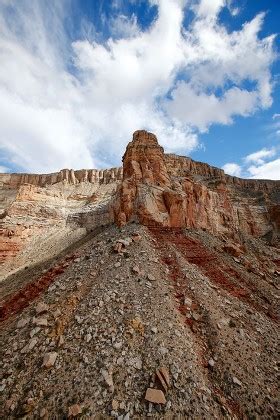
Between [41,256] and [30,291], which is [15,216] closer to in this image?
[41,256]

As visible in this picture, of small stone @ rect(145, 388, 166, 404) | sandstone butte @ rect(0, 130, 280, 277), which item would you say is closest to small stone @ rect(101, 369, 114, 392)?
Result: small stone @ rect(145, 388, 166, 404)

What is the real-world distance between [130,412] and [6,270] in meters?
26.7

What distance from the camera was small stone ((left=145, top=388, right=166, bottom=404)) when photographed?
8.34 metres

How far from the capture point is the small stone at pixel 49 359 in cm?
954

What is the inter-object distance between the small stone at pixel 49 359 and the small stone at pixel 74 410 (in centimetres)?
190

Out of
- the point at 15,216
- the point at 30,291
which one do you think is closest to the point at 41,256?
the point at 15,216

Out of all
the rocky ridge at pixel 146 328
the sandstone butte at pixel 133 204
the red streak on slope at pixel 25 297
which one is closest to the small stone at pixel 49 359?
the rocky ridge at pixel 146 328

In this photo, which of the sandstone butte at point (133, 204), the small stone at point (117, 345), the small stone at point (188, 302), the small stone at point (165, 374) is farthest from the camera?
the sandstone butte at point (133, 204)

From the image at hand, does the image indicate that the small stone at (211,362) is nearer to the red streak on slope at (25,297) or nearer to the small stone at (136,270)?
the small stone at (136,270)

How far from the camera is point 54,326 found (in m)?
11.2

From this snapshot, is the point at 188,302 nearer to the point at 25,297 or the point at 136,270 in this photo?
the point at 136,270

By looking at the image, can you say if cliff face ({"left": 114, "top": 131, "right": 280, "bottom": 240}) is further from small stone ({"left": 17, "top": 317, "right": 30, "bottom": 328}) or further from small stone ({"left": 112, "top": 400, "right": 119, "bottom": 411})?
small stone ({"left": 112, "top": 400, "right": 119, "bottom": 411})

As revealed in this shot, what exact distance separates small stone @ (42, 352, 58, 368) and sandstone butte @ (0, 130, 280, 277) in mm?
12154

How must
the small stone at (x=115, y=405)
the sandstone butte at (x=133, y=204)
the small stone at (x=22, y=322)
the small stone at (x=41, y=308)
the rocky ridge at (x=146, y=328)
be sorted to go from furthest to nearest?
the sandstone butte at (x=133, y=204)
the small stone at (x=41, y=308)
the small stone at (x=22, y=322)
the rocky ridge at (x=146, y=328)
the small stone at (x=115, y=405)
